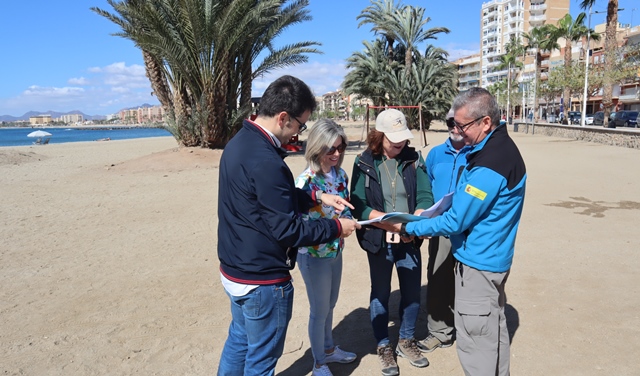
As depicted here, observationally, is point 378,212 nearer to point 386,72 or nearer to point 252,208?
point 252,208

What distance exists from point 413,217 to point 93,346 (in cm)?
276

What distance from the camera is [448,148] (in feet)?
11.0

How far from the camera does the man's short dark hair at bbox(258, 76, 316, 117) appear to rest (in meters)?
2.08

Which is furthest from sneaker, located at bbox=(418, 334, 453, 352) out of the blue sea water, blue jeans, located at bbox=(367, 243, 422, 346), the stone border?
the blue sea water

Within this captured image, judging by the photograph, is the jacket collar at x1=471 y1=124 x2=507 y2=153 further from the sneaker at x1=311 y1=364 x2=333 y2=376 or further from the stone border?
the stone border

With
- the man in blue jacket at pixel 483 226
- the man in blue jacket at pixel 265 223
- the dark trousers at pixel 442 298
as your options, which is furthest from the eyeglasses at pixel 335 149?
the dark trousers at pixel 442 298

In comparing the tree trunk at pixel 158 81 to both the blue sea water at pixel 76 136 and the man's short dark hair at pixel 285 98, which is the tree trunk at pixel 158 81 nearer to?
the man's short dark hair at pixel 285 98

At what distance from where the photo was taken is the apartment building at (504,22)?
88.2m

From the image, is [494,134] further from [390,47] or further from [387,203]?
[390,47]

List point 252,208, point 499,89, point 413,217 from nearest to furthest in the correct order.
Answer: point 252,208, point 413,217, point 499,89

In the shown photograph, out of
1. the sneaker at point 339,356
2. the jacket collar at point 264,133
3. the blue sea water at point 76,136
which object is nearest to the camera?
the jacket collar at point 264,133

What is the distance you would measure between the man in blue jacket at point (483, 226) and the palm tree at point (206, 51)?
45.5 ft

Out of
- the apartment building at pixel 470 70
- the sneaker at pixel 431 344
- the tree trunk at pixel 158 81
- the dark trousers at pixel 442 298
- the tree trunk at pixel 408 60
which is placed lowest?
the sneaker at pixel 431 344

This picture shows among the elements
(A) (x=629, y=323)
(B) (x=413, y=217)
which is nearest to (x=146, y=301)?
(B) (x=413, y=217)
